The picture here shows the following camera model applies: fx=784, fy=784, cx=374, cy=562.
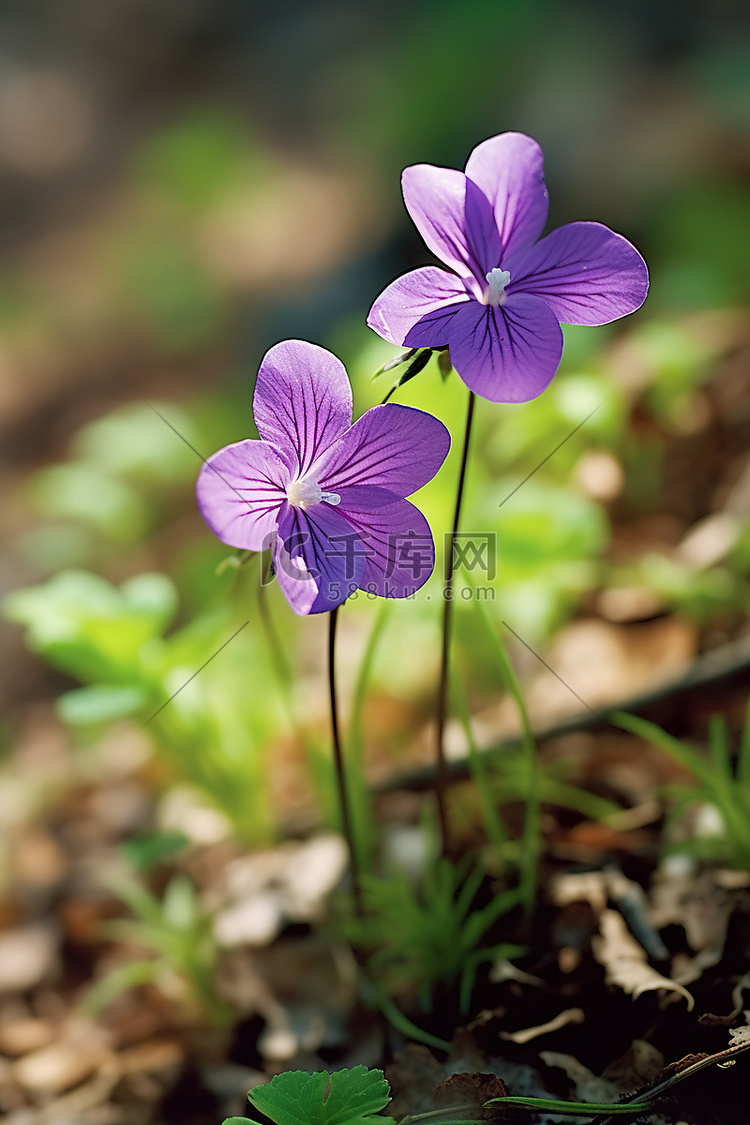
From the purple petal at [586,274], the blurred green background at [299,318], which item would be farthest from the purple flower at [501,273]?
the blurred green background at [299,318]

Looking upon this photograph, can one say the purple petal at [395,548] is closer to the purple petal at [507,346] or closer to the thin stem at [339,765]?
the thin stem at [339,765]

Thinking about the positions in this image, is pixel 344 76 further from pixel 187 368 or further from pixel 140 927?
pixel 140 927

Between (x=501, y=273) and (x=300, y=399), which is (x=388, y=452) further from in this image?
(x=501, y=273)

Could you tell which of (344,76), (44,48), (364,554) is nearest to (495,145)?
(364,554)


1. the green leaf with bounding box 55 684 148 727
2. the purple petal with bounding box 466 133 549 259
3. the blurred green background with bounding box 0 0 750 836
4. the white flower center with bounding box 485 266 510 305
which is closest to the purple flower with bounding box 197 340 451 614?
the white flower center with bounding box 485 266 510 305

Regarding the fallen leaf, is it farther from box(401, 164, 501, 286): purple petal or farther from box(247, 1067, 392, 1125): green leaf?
box(401, 164, 501, 286): purple petal
